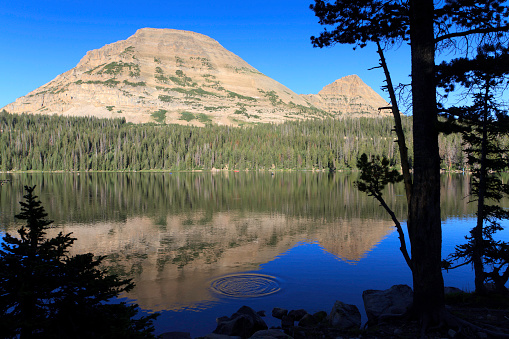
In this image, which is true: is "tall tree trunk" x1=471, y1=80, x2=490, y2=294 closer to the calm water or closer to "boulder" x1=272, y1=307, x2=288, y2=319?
the calm water

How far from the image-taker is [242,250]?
3055cm

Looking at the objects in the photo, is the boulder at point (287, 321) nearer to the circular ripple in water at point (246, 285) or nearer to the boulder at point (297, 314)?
the boulder at point (297, 314)

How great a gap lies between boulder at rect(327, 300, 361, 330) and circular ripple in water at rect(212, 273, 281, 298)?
593cm

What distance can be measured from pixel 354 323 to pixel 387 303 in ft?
5.22

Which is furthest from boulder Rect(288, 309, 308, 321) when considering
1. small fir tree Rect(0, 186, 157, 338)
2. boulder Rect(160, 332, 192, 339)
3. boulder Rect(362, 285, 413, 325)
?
small fir tree Rect(0, 186, 157, 338)

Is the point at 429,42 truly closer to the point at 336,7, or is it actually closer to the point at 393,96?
the point at 393,96

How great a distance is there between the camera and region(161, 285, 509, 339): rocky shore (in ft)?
36.4

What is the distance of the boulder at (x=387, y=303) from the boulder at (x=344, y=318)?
20.4 inches

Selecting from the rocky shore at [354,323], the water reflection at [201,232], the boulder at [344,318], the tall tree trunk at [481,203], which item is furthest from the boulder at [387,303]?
the water reflection at [201,232]

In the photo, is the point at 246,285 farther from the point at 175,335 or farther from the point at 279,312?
the point at 175,335

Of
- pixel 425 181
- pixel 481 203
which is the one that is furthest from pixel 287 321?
pixel 481 203

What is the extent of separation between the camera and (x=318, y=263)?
86.2ft

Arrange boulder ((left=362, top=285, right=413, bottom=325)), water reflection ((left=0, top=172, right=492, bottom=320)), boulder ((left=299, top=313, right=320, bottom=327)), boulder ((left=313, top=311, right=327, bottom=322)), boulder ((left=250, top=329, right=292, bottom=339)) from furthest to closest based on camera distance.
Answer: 1. water reflection ((left=0, top=172, right=492, bottom=320))
2. boulder ((left=313, top=311, right=327, bottom=322))
3. boulder ((left=299, top=313, right=320, bottom=327))
4. boulder ((left=362, top=285, right=413, bottom=325))
5. boulder ((left=250, top=329, right=292, bottom=339))

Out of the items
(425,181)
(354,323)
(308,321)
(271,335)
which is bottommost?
(308,321)
